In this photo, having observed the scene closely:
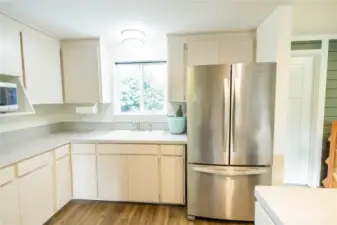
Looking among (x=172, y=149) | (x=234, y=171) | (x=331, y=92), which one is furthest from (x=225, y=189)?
(x=331, y=92)

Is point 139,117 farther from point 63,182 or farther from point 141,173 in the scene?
point 63,182

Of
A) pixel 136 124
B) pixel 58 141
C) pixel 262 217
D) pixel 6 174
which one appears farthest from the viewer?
pixel 136 124

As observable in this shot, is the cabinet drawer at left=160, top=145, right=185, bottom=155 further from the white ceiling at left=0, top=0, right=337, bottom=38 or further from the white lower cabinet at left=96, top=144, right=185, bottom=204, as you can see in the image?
the white ceiling at left=0, top=0, right=337, bottom=38

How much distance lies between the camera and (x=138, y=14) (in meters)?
2.27

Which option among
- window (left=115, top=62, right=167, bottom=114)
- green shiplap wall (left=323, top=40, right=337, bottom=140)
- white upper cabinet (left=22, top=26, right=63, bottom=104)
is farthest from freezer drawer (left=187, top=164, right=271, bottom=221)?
white upper cabinet (left=22, top=26, right=63, bottom=104)

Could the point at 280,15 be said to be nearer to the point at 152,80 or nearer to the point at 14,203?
the point at 152,80

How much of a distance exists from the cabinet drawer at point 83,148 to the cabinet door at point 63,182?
0.41ft

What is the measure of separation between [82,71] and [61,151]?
1.18 metres

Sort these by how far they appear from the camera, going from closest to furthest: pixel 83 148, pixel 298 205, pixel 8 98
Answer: pixel 298 205 < pixel 8 98 < pixel 83 148

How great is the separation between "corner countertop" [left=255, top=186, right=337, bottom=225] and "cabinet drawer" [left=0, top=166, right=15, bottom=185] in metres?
1.96

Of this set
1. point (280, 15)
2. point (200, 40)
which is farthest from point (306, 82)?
point (200, 40)

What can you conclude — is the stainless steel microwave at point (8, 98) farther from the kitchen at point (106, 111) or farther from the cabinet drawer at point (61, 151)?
the cabinet drawer at point (61, 151)

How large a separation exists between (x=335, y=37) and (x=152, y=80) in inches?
103

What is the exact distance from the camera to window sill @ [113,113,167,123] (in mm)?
3433
